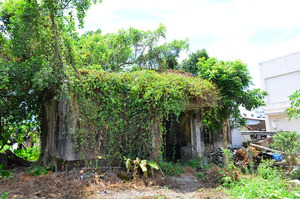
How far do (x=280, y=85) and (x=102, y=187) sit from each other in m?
18.7

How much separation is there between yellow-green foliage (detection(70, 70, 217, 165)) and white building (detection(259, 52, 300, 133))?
48.1 feet

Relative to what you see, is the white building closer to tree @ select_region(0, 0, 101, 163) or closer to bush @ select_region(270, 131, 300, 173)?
bush @ select_region(270, 131, 300, 173)

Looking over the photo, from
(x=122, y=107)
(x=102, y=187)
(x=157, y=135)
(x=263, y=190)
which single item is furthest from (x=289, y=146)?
(x=102, y=187)

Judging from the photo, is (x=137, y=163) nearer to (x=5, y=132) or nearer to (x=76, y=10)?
(x=76, y=10)

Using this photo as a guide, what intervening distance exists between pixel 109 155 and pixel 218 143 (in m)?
6.99

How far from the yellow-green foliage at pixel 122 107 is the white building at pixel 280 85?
48.1 ft

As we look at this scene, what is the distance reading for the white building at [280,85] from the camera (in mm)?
19219

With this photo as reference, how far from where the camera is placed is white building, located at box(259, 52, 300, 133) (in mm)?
19219

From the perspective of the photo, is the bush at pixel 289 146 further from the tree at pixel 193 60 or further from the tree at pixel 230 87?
the tree at pixel 193 60

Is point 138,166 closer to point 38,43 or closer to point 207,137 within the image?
point 38,43

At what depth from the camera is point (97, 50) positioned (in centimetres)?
1430

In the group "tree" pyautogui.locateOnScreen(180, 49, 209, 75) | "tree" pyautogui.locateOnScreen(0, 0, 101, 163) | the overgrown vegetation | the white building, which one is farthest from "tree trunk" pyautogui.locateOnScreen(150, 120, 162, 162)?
the white building

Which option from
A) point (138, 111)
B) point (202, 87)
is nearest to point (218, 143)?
point (202, 87)

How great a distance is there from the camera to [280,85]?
20.1 meters
